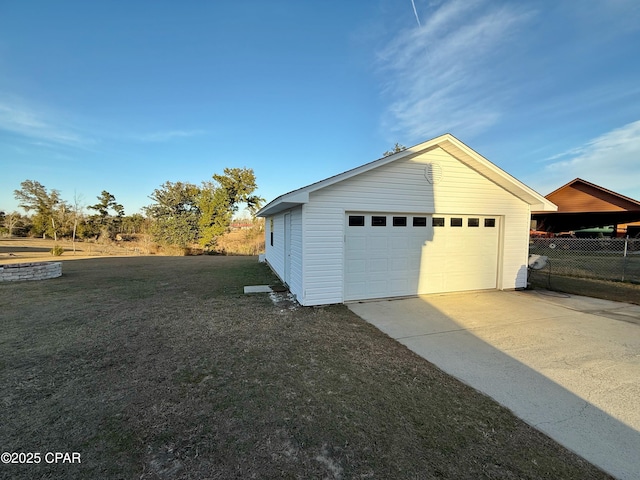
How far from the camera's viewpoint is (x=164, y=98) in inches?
420

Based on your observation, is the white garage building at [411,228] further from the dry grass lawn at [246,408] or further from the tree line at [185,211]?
the tree line at [185,211]

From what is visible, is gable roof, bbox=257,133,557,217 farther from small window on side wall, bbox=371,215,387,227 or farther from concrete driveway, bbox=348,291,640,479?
concrete driveway, bbox=348,291,640,479

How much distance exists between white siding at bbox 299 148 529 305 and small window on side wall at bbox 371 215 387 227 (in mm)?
250

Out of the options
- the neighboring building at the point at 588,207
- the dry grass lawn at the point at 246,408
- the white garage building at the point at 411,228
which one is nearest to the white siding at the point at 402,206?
the white garage building at the point at 411,228

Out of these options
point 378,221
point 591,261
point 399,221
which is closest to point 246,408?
point 378,221

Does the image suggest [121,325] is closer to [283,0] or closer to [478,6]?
[283,0]

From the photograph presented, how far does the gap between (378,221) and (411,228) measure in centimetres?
96

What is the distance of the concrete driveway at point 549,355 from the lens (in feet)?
7.68

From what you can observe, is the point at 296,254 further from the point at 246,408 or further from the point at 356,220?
the point at 246,408

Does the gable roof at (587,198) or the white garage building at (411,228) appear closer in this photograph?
the white garage building at (411,228)

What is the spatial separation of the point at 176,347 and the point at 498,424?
4.02m

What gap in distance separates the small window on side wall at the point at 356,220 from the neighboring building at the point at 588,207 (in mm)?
18618

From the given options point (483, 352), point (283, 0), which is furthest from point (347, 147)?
point (483, 352)

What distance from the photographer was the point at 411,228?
277 inches
